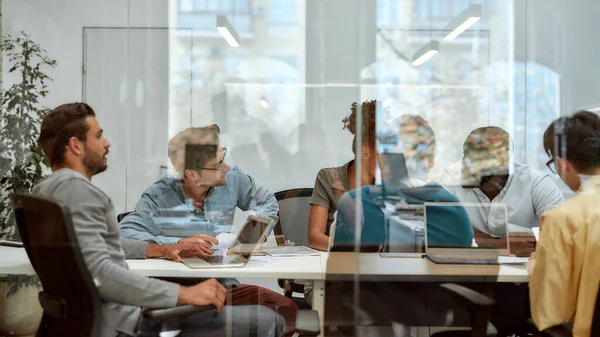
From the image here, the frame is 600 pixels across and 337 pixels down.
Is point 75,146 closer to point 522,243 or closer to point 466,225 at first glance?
point 466,225

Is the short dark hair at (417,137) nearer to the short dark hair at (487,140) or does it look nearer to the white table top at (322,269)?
the short dark hair at (487,140)

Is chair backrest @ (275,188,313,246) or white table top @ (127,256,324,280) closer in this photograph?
white table top @ (127,256,324,280)

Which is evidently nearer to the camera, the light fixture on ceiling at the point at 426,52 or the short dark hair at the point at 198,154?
the short dark hair at the point at 198,154

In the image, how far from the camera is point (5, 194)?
3676mm

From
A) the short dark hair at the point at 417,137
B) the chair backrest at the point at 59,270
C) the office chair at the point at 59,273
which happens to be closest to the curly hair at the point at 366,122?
the short dark hair at the point at 417,137

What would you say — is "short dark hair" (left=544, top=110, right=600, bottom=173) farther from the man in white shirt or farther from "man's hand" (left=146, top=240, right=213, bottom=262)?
"man's hand" (left=146, top=240, right=213, bottom=262)

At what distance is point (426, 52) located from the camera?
4.66m

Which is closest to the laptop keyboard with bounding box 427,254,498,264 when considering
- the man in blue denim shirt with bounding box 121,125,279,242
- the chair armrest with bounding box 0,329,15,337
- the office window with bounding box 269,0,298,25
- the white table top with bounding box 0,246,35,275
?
the man in blue denim shirt with bounding box 121,125,279,242

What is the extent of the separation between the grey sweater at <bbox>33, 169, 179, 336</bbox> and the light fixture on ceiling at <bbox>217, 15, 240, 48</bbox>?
2.25m

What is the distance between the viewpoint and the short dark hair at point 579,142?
266cm

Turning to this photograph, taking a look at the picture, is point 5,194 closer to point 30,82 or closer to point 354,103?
point 30,82

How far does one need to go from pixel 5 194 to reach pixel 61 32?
1068 mm

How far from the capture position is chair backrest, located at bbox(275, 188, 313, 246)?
3.54m

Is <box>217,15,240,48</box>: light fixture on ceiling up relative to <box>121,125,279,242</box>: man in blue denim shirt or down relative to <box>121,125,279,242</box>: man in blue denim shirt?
up
